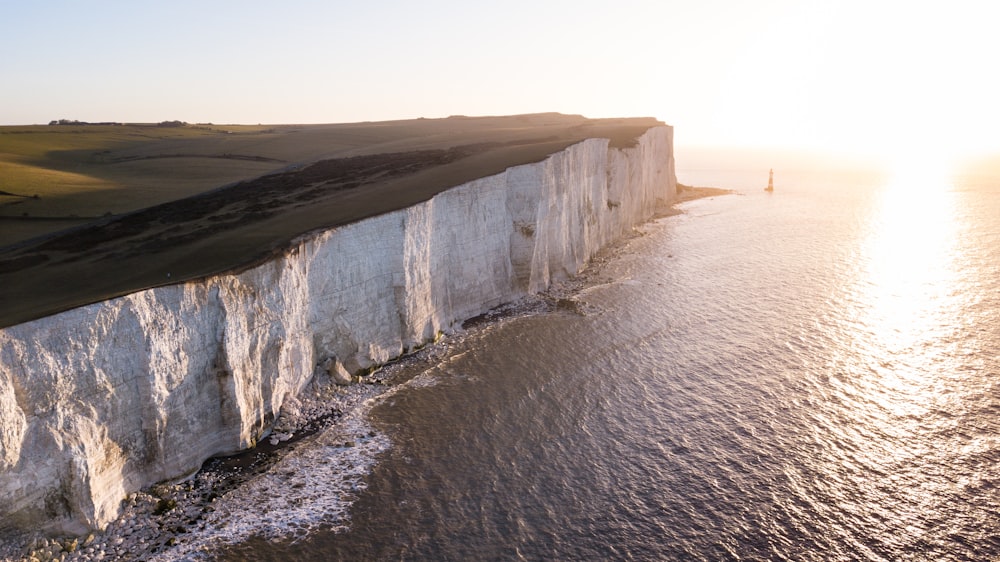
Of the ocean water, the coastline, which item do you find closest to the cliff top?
the coastline

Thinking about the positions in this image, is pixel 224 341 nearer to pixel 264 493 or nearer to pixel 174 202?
pixel 264 493

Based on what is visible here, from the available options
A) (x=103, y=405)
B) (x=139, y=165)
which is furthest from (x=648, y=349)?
(x=139, y=165)

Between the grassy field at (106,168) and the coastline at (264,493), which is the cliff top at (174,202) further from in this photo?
the coastline at (264,493)

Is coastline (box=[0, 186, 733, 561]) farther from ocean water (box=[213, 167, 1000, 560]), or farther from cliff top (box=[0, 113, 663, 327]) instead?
cliff top (box=[0, 113, 663, 327])

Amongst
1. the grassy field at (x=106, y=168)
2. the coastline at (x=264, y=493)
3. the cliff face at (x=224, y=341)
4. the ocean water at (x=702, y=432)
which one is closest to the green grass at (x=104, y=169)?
the grassy field at (x=106, y=168)

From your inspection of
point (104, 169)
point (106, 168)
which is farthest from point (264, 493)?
point (106, 168)

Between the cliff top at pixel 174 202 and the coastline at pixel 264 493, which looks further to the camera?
the cliff top at pixel 174 202
